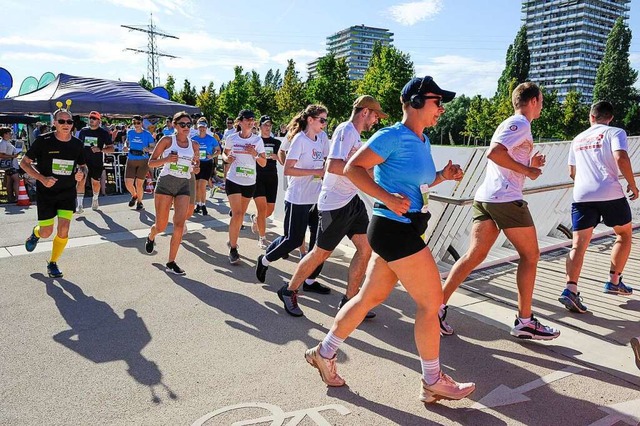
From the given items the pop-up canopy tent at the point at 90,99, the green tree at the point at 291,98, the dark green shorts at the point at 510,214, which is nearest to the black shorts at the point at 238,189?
the dark green shorts at the point at 510,214

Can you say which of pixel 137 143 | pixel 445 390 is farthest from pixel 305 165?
pixel 137 143

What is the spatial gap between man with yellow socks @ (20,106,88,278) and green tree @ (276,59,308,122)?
42.1 metres

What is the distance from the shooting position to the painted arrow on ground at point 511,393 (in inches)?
119

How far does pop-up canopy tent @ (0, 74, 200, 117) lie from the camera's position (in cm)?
1372

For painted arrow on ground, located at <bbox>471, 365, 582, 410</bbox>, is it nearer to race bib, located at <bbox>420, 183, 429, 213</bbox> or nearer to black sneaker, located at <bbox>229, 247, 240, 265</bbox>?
race bib, located at <bbox>420, 183, 429, 213</bbox>

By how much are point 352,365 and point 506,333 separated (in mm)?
1494

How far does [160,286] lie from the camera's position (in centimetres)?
531

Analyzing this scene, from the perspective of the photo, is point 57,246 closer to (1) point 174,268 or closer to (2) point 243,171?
(1) point 174,268

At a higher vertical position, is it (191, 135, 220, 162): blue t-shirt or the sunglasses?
the sunglasses

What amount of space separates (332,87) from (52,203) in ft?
131

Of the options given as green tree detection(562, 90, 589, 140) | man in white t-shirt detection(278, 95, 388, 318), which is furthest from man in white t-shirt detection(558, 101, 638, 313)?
green tree detection(562, 90, 589, 140)

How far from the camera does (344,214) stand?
436 cm

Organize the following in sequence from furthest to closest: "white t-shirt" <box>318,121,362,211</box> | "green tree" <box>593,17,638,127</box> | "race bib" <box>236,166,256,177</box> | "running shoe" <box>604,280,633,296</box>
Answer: "green tree" <box>593,17,638,127</box>
"race bib" <box>236,166,256,177</box>
"running shoe" <box>604,280,633,296</box>
"white t-shirt" <box>318,121,362,211</box>

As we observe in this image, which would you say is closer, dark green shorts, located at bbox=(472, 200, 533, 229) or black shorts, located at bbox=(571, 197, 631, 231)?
dark green shorts, located at bbox=(472, 200, 533, 229)
